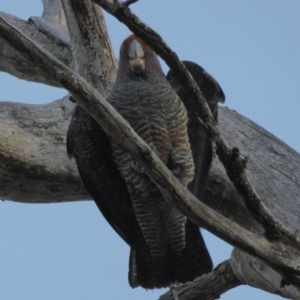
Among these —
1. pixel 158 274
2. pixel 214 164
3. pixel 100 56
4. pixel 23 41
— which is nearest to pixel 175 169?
pixel 214 164

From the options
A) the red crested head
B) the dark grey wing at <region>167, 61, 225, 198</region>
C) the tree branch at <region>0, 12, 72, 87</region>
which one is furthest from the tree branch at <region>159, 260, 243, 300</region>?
the tree branch at <region>0, 12, 72, 87</region>

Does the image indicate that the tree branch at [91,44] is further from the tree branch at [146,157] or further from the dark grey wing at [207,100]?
the tree branch at [146,157]

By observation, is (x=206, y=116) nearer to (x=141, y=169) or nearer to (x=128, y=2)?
(x=128, y=2)

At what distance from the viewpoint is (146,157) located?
11.6ft

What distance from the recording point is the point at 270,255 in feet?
12.5

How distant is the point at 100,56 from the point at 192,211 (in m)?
2.09

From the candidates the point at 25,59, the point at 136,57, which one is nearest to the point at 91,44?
the point at 136,57

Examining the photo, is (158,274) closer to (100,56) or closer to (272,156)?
(272,156)

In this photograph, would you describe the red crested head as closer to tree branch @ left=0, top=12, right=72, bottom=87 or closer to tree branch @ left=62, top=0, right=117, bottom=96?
tree branch @ left=62, top=0, right=117, bottom=96

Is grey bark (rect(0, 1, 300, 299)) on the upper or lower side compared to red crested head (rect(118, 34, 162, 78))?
lower

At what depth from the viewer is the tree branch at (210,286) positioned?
4.84 meters

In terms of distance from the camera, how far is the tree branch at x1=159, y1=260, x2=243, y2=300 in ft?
15.9

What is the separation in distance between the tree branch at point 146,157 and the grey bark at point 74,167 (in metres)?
0.87

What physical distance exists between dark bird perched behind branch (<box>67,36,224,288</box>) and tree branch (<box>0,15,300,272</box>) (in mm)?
1190
